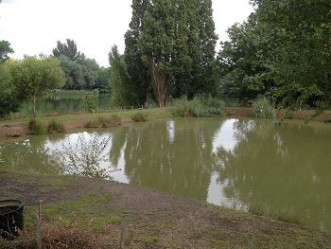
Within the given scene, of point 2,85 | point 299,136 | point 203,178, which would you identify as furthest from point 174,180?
point 2,85

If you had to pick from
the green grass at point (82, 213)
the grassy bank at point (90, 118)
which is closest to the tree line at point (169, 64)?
the grassy bank at point (90, 118)

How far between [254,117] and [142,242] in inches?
1187

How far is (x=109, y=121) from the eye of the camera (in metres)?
28.5

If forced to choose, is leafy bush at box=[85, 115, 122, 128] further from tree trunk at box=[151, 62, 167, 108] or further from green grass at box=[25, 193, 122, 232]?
green grass at box=[25, 193, 122, 232]

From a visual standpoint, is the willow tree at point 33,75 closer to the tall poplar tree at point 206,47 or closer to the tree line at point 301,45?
the tall poplar tree at point 206,47

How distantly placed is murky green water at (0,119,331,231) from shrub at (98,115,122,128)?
1766 millimetres

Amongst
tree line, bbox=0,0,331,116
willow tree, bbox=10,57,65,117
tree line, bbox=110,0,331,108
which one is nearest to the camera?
willow tree, bbox=10,57,65,117

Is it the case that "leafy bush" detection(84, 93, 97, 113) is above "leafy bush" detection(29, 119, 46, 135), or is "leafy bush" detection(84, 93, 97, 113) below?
above

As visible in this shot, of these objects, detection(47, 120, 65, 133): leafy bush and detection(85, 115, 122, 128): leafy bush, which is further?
detection(85, 115, 122, 128): leafy bush

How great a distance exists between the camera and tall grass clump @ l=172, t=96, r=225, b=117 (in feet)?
118

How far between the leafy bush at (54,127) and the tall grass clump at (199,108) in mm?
13263

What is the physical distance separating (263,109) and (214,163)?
19.5 metres

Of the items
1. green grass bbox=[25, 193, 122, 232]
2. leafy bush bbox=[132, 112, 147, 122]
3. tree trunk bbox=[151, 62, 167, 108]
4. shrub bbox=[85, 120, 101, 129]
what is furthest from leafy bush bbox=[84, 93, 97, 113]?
green grass bbox=[25, 193, 122, 232]

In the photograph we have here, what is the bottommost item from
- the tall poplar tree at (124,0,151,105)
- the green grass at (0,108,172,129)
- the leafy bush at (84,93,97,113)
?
the green grass at (0,108,172,129)
